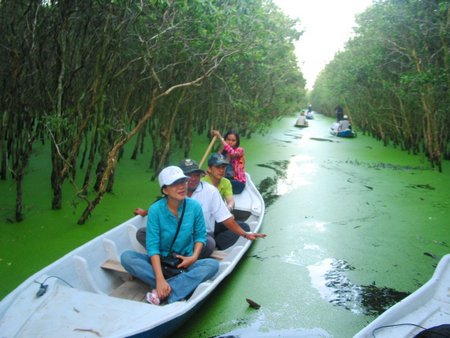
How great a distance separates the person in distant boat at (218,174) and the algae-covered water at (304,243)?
2.55ft

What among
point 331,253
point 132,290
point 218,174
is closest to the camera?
point 132,290

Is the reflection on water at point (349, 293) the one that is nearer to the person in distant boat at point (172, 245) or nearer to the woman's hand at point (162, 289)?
the person in distant boat at point (172, 245)

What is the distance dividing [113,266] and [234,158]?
3.12m

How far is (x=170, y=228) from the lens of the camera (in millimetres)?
3326

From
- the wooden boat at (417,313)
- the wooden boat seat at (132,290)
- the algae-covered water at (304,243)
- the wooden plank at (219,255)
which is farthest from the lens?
the wooden plank at (219,255)

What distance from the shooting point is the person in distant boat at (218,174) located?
181 inches

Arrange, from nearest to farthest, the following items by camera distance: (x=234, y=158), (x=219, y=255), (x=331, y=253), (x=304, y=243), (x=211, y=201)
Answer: (x=211, y=201), (x=219, y=255), (x=331, y=253), (x=304, y=243), (x=234, y=158)

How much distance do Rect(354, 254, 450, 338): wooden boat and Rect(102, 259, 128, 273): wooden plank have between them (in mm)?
2051

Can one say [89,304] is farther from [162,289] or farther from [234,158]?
[234,158]

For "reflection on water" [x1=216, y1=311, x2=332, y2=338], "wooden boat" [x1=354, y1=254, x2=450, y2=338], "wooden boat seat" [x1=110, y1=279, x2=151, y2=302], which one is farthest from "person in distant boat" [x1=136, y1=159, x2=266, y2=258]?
"wooden boat" [x1=354, y1=254, x2=450, y2=338]

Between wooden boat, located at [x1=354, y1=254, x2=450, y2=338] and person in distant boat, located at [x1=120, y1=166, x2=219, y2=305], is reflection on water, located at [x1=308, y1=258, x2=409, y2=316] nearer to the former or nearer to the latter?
wooden boat, located at [x1=354, y1=254, x2=450, y2=338]

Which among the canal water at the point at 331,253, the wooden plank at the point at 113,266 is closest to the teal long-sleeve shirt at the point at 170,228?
the wooden plank at the point at 113,266

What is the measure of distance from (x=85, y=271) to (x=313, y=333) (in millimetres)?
1943

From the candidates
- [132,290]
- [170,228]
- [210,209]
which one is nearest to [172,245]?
[170,228]
